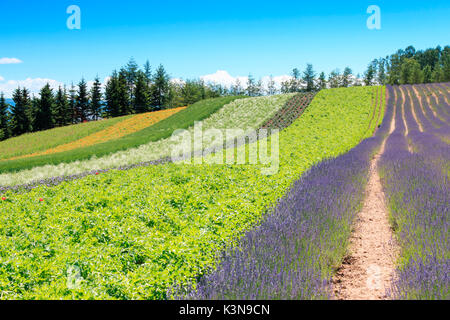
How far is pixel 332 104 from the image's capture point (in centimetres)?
3716

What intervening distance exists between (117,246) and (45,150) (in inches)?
1410

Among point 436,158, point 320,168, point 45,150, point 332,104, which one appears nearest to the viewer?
point 320,168

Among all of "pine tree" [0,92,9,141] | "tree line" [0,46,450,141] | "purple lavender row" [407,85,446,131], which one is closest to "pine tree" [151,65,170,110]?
"tree line" [0,46,450,141]

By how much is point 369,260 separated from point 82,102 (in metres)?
78.9

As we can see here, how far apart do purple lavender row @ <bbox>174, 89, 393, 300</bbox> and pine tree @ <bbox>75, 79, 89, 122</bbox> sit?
75.0 metres

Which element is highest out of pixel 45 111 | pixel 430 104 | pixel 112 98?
pixel 112 98

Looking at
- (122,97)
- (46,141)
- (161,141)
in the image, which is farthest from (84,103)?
(161,141)

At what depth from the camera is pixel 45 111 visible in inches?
2454

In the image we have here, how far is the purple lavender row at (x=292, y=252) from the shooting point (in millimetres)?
2721

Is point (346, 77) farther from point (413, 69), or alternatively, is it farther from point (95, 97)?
point (95, 97)

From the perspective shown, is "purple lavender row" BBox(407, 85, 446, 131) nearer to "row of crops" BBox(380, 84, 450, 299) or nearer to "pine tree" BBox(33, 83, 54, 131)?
"row of crops" BBox(380, 84, 450, 299)

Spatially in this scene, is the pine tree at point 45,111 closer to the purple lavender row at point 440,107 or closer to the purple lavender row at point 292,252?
the purple lavender row at point 440,107
